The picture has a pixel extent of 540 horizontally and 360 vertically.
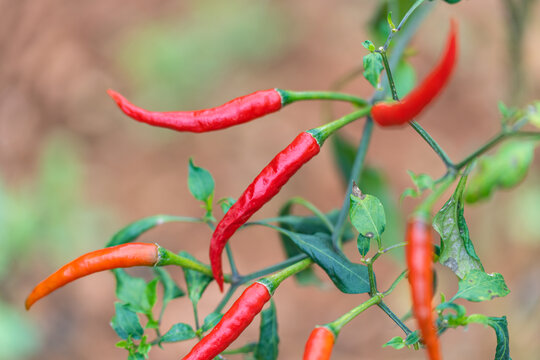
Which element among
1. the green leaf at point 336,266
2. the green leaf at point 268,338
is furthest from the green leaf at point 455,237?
the green leaf at point 268,338

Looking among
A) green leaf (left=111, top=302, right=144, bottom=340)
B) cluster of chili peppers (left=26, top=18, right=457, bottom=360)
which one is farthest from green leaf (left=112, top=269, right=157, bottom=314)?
cluster of chili peppers (left=26, top=18, right=457, bottom=360)

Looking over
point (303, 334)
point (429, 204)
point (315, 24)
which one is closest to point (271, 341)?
point (429, 204)

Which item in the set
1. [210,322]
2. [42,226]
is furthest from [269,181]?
[42,226]

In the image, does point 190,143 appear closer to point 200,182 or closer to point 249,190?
point 200,182

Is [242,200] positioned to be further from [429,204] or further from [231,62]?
[231,62]

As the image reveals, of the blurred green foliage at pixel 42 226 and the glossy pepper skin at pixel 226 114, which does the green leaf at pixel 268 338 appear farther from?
the blurred green foliage at pixel 42 226

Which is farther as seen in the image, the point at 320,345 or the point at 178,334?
the point at 178,334

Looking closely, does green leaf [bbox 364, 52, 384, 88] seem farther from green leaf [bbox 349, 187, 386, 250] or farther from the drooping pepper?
green leaf [bbox 349, 187, 386, 250]
